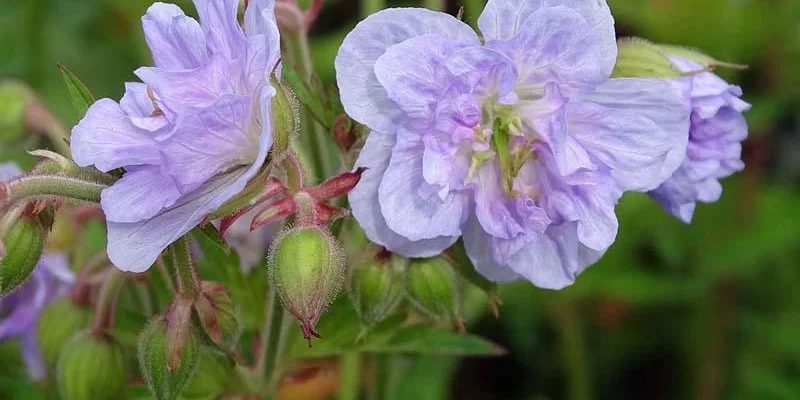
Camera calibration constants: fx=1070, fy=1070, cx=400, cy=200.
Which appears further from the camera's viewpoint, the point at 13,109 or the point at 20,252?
the point at 13,109

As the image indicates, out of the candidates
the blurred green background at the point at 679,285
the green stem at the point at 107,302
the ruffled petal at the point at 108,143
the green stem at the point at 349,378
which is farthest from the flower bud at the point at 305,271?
the blurred green background at the point at 679,285

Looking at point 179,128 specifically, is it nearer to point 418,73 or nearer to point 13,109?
point 418,73

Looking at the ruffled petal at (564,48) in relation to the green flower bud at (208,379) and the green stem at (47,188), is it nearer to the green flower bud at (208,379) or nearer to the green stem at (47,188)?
the green stem at (47,188)

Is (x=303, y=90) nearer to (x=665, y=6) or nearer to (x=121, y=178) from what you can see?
(x=121, y=178)

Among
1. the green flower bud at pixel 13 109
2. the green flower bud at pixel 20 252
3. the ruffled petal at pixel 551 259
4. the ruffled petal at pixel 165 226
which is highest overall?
the ruffled petal at pixel 165 226

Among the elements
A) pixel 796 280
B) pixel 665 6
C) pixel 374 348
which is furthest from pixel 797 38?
pixel 374 348

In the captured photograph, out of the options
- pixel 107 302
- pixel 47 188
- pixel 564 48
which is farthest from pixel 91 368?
pixel 564 48

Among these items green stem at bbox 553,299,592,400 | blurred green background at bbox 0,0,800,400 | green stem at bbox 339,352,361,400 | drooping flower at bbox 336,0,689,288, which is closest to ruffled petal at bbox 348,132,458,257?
drooping flower at bbox 336,0,689,288
